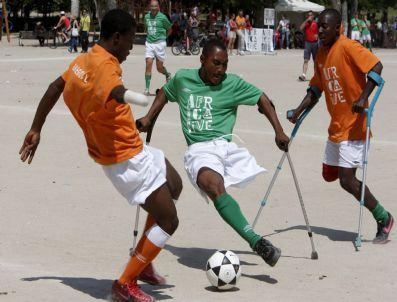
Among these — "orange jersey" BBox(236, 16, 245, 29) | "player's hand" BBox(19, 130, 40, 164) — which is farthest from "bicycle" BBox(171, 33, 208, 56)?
"player's hand" BBox(19, 130, 40, 164)

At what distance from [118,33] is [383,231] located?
122 inches

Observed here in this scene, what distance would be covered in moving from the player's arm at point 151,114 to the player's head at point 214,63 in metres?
0.41

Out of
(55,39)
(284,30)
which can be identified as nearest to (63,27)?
(55,39)

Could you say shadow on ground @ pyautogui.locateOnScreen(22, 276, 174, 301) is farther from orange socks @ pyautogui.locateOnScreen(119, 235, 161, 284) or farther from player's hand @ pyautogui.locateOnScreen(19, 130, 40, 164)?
player's hand @ pyautogui.locateOnScreen(19, 130, 40, 164)

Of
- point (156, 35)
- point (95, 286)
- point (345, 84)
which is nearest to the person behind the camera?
point (95, 286)

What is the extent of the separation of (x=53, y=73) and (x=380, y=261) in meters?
18.6

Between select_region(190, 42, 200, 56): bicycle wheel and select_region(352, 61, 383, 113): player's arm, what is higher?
select_region(352, 61, 383, 113): player's arm

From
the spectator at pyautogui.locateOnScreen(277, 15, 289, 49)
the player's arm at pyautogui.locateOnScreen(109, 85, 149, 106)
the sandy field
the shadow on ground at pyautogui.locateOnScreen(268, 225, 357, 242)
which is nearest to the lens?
the player's arm at pyautogui.locateOnScreen(109, 85, 149, 106)

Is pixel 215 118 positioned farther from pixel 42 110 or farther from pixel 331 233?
pixel 331 233

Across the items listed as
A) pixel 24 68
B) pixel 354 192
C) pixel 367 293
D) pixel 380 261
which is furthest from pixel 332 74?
pixel 24 68

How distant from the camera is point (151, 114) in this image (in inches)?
281

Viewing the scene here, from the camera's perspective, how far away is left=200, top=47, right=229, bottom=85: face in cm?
688

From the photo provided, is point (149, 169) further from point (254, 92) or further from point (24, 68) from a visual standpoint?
point (24, 68)

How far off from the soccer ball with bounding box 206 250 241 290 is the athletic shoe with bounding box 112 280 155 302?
1.59ft
